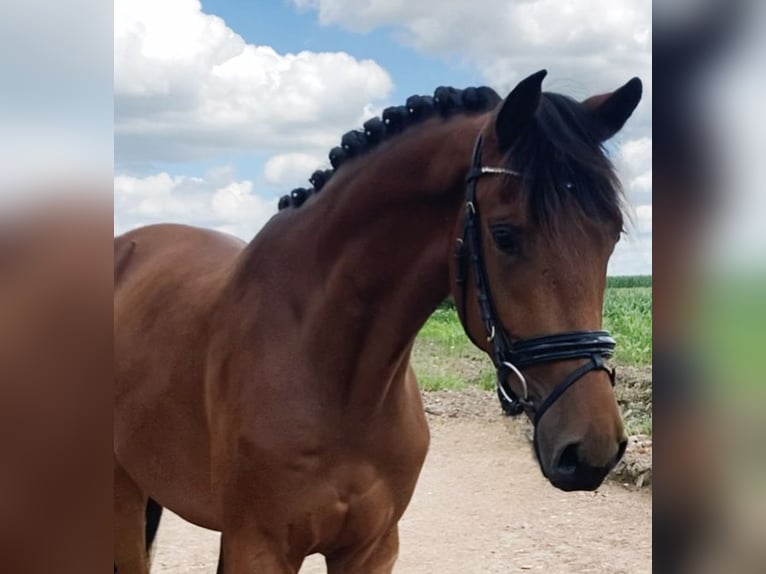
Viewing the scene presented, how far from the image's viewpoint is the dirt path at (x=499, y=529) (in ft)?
12.8

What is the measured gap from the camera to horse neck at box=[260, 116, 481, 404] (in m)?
1.58

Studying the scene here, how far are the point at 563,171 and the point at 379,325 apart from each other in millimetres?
574

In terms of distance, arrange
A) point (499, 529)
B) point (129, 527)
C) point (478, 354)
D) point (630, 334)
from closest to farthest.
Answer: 1. point (129, 527)
2. point (499, 529)
3. point (630, 334)
4. point (478, 354)

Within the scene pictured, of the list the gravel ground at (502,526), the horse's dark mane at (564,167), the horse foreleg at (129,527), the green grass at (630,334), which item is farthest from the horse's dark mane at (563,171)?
the green grass at (630,334)

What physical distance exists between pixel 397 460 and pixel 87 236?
1.15 metres

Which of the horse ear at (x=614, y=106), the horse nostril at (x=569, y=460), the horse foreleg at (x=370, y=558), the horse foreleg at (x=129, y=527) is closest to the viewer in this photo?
the horse nostril at (x=569, y=460)

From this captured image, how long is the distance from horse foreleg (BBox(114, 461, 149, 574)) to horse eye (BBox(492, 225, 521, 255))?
6.23 ft

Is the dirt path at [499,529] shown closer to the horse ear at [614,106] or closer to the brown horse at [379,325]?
the brown horse at [379,325]

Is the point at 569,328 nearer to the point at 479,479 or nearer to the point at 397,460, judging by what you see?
the point at 397,460

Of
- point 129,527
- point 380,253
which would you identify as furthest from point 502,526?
point 380,253

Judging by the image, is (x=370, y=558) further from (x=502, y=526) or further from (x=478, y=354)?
(x=478, y=354)

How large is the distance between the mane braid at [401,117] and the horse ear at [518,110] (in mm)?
253

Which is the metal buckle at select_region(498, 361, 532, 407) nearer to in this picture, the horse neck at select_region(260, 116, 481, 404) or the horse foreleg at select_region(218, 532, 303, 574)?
the horse neck at select_region(260, 116, 481, 404)

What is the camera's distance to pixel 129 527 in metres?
2.73
